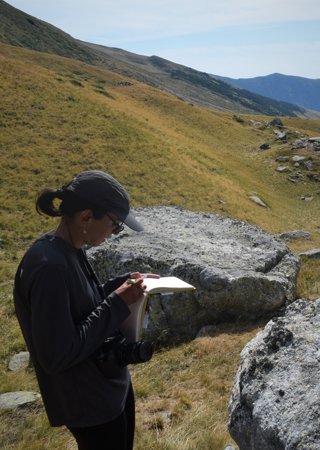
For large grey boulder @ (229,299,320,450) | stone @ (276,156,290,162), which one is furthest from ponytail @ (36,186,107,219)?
stone @ (276,156,290,162)

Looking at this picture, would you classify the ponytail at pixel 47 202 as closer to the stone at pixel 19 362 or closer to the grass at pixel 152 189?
the grass at pixel 152 189

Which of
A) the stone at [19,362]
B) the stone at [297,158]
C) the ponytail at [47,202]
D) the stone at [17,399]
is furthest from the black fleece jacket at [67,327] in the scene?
the stone at [297,158]

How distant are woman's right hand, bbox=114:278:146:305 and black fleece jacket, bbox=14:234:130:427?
0.04 meters

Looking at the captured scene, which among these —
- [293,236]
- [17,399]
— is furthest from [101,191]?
[293,236]

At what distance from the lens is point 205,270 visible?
29.0 ft

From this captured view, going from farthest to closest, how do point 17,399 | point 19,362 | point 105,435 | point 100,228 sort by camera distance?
point 19,362 < point 17,399 < point 105,435 < point 100,228

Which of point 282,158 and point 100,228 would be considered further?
point 282,158

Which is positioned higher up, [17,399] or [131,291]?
[131,291]

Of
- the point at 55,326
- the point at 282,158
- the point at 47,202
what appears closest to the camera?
the point at 55,326

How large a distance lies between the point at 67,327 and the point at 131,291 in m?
0.58

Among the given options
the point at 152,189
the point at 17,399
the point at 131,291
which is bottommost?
the point at 17,399

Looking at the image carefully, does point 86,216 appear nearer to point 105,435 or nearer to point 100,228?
point 100,228

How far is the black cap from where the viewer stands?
9.41ft

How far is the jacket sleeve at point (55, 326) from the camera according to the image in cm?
261
